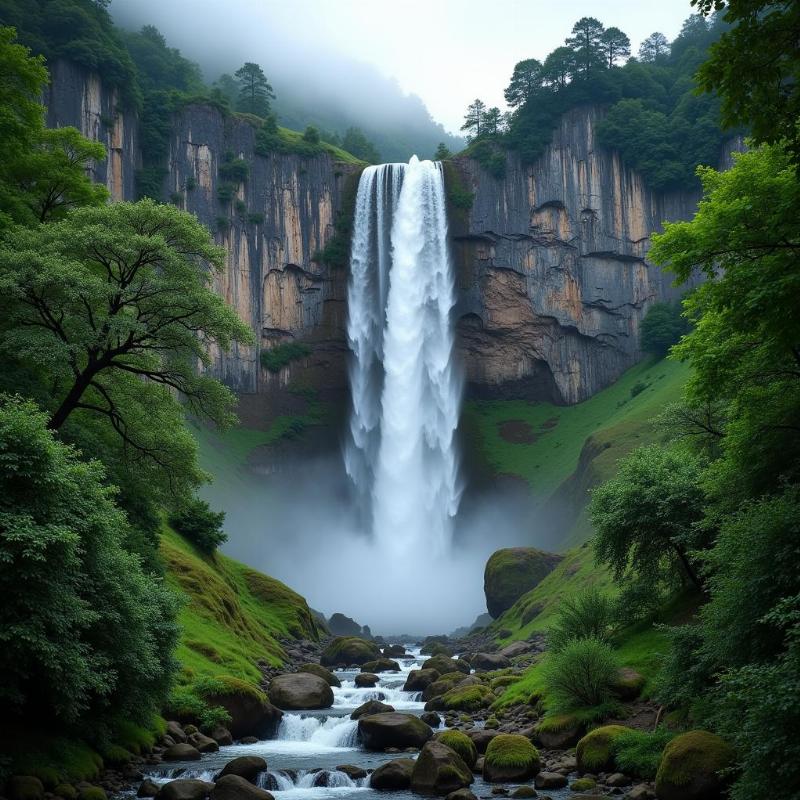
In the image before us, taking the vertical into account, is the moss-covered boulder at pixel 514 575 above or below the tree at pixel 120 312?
below

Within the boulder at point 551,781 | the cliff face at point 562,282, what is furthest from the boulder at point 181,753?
the cliff face at point 562,282

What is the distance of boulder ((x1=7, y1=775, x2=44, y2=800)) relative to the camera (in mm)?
16469

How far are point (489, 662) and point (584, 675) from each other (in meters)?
18.4

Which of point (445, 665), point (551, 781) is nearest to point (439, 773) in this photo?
point (551, 781)

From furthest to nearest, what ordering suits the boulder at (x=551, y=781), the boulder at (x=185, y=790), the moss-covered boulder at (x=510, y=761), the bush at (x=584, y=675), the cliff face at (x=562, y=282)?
the cliff face at (x=562, y=282) < the bush at (x=584, y=675) < the moss-covered boulder at (x=510, y=761) < the boulder at (x=551, y=781) < the boulder at (x=185, y=790)

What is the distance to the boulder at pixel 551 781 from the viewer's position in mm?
19984

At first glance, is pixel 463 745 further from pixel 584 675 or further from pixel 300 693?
pixel 300 693

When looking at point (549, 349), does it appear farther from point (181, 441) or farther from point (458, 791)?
point (458, 791)

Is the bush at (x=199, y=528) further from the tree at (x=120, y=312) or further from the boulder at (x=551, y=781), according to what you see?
the boulder at (x=551, y=781)

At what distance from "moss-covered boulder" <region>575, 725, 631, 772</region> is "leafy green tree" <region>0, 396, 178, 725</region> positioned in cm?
1143

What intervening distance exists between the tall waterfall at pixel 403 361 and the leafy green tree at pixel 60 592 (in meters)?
65.3

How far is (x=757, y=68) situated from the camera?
11727mm

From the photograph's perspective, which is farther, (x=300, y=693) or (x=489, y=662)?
(x=489, y=662)

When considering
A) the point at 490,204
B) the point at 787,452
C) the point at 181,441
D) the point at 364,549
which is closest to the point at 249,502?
the point at 364,549
